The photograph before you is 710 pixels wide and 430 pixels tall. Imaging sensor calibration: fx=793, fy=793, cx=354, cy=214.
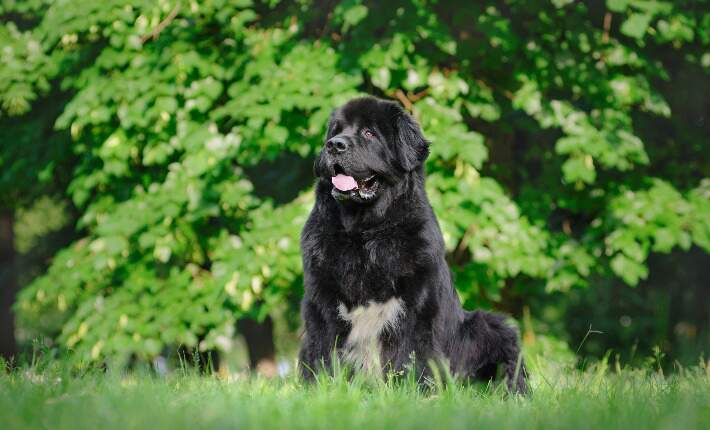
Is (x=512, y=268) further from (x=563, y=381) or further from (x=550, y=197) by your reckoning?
(x=563, y=381)

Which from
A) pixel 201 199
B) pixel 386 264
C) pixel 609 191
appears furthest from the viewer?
pixel 609 191

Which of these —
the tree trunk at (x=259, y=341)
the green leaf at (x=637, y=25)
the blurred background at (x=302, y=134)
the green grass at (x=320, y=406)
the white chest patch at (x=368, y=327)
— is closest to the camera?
the green grass at (x=320, y=406)

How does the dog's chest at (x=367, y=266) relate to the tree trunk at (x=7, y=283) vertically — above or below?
above

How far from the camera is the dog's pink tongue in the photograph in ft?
14.9

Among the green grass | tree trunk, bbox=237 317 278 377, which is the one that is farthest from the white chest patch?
tree trunk, bbox=237 317 278 377

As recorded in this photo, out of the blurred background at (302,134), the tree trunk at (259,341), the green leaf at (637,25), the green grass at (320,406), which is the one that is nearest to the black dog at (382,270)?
the green grass at (320,406)

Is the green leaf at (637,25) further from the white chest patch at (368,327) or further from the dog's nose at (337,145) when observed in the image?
the white chest patch at (368,327)

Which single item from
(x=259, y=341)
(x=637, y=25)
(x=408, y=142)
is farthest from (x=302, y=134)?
(x=259, y=341)

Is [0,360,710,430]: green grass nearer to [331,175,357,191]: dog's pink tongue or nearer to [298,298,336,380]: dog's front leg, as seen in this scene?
[298,298,336,380]: dog's front leg

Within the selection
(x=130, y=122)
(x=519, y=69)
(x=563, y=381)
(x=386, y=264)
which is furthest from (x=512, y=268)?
(x=130, y=122)

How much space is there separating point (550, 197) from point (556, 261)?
0.77 metres

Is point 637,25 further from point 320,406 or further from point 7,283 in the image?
point 7,283

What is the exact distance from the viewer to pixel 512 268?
22.7ft

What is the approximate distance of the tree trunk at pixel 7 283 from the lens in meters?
11.9
